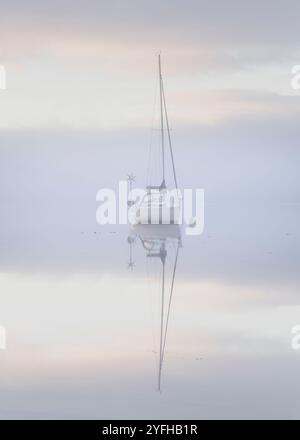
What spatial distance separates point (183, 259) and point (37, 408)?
8549 mm

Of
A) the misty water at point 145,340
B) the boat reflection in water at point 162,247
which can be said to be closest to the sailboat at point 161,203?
the boat reflection in water at point 162,247

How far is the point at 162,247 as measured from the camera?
1623 cm

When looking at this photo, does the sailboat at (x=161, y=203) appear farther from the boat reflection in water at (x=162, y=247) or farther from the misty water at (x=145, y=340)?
the misty water at (x=145, y=340)

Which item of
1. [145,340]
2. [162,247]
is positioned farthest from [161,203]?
[145,340]

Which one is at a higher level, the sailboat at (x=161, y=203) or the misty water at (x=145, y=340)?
the sailboat at (x=161, y=203)

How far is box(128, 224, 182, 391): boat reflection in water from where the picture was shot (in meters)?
7.24

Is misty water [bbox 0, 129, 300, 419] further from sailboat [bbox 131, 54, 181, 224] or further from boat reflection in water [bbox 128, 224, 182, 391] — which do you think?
sailboat [bbox 131, 54, 181, 224]

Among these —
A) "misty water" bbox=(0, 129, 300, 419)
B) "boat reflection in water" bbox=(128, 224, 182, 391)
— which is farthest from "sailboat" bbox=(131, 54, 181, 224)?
"misty water" bbox=(0, 129, 300, 419)

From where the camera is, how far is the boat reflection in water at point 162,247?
724 cm

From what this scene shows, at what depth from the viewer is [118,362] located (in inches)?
235

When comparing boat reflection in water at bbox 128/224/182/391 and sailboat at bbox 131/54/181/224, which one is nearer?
boat reflection in water at bbox 128/224/182/391

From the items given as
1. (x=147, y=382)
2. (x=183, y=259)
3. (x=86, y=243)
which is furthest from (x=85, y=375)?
(x=86, y=243)

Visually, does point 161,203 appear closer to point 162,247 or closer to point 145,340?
point 162,247
